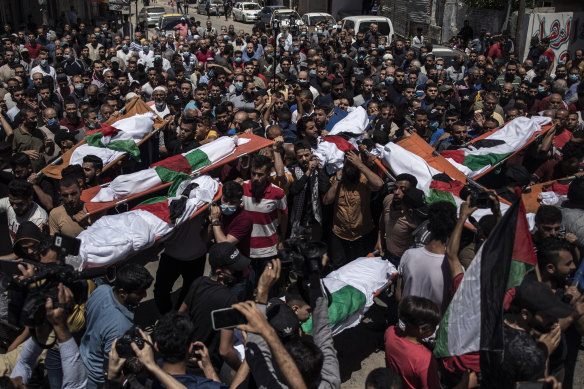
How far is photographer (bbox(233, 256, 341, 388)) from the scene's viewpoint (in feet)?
8.80

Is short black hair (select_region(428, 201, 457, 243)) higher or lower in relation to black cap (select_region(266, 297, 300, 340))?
higher

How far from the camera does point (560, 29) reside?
54.9 ft

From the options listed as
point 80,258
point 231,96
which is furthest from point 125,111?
point 80,258

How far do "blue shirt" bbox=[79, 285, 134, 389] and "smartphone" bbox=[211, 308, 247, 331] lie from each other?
960mm

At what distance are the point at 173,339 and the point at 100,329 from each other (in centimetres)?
79

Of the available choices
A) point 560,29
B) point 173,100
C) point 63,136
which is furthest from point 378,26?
point 63,136

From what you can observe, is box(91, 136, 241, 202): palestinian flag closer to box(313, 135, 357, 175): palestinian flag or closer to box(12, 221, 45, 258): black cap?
box(12, 221, 45, 258): black cap

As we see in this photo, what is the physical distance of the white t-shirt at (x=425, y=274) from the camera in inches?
158

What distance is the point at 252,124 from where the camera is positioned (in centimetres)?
695

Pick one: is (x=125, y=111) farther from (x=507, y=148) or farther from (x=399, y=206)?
(x=507, y=148)

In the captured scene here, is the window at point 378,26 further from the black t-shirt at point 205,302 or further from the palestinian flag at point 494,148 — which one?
the black t-shirt at point 205,302

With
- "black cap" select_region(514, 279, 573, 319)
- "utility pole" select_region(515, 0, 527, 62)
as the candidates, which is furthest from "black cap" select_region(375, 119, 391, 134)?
"utility pole" select_region(515, 0, 527, 62)

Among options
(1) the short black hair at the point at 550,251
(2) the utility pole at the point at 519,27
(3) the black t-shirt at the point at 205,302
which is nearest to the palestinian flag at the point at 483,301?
(1) the short black hair at the point at 550,251

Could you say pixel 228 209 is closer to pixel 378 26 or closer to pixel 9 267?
pixel 9 267
